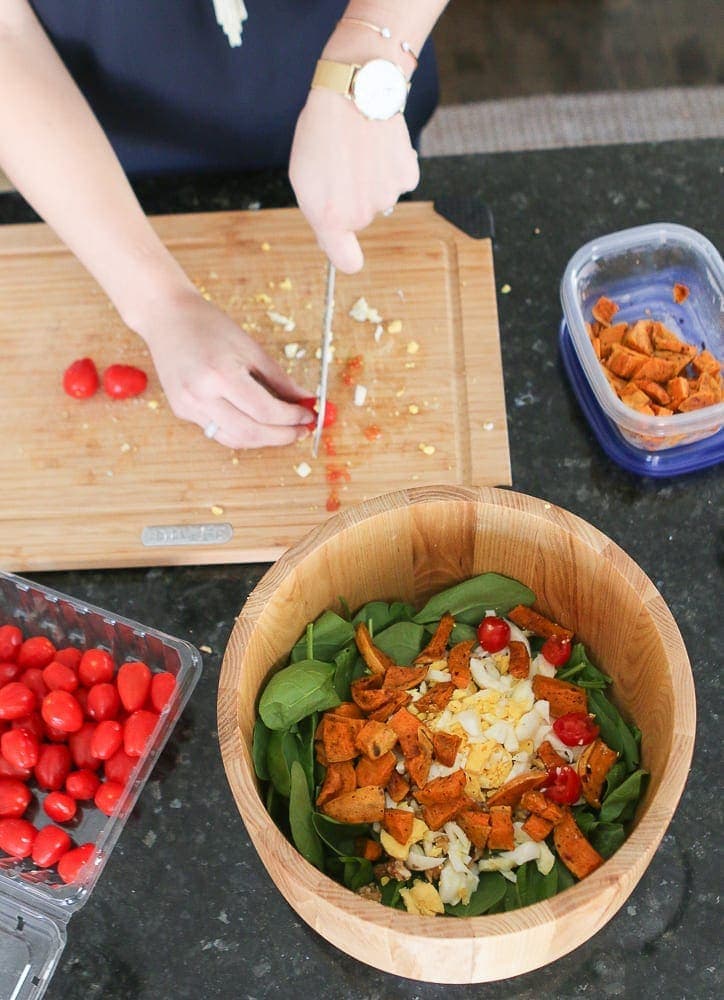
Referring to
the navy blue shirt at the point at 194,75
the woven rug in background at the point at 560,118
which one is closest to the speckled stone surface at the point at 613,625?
the navy blue shirt at the point at 194,75

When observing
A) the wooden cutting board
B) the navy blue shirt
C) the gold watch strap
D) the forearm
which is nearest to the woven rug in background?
the navy blue shirt

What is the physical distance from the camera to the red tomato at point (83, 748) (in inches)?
43.5

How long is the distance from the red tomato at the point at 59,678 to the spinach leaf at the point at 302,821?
0.32m

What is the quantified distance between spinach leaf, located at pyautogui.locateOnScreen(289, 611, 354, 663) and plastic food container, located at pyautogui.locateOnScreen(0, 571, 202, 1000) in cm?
17

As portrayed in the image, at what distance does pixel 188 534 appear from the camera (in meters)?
1.27

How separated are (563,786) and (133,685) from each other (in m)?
0.47

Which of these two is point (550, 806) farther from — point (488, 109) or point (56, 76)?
point (488, 109)

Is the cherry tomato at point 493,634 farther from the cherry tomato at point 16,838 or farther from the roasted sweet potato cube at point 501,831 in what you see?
the cherry tomato at point 16,838

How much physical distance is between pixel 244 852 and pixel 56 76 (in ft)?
3.28

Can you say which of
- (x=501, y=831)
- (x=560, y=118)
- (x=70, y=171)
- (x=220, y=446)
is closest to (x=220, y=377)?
(x=220, y=446)

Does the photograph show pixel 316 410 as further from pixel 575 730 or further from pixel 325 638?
pixel 575 730

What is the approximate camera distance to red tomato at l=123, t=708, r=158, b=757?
1.08 meters

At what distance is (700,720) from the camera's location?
1128 mm

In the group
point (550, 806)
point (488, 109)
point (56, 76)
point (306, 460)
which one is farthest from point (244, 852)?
point (488, 109)
